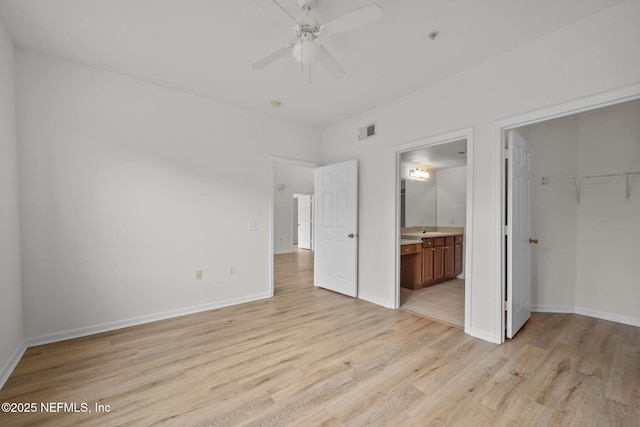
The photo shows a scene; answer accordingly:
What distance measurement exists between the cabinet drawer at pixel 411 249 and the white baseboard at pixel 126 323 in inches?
91.6

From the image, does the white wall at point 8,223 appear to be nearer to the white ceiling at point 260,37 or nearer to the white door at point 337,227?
the white ceiling at point 260,37

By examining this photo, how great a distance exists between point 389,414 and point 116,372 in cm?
213

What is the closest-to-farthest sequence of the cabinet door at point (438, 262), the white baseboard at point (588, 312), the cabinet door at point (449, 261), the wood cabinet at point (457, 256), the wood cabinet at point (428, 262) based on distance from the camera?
1. the white baseboard at point (588, 312)
2. the wood cabinet at point (428, 262)
3. the cabinet door at point (438, 262)
4. the cabinet door at point (449, 261)
5. the wood cabinet at point (457, 256)

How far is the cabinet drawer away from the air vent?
177 centimetres

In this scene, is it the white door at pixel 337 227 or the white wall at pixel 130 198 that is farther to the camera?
the white door at pixel 337 227

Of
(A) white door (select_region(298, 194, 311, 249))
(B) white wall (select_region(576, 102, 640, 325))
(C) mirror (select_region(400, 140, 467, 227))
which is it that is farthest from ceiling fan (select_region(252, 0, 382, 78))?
(A) white door (select_region(298, 194, 311, 249))

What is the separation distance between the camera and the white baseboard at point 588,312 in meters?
3.04

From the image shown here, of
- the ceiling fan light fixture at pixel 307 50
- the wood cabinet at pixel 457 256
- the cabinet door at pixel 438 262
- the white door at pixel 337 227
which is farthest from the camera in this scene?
the wood cabinet at pixel 457 256

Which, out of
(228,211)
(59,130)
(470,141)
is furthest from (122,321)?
(470,141)

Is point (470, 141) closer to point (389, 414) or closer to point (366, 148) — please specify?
point (366, 148)

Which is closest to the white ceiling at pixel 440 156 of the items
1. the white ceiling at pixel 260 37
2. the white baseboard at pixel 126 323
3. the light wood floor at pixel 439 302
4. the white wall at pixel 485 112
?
the white wall at pixel 485 112

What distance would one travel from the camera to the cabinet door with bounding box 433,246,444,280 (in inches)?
190

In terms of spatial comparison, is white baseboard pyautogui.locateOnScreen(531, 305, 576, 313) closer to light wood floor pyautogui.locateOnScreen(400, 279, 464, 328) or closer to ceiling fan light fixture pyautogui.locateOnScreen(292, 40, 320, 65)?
light wood floor pyautogui.locateOnScreen(400, 279, 464, 328)

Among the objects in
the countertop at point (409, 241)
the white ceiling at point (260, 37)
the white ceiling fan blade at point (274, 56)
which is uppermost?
the white ceiling at point (260, 37)
